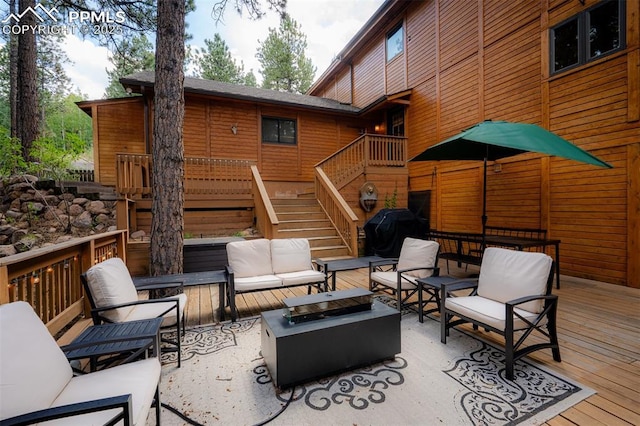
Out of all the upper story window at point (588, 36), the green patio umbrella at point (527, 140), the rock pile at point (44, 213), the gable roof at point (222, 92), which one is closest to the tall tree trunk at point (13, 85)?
the rock pile at point (44, 213)

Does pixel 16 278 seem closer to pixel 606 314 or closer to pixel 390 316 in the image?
pixel 390 316

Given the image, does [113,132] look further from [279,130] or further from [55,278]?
[55,278]

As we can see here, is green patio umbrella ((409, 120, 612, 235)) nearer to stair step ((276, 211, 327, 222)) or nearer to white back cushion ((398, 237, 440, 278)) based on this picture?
white back cushion ((398, 237, 440, 278))

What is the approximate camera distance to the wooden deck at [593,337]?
1944mm

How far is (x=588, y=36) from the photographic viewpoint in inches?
203

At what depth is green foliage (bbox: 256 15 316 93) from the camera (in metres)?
18.6

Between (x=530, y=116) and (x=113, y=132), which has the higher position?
(x=113, y=132)

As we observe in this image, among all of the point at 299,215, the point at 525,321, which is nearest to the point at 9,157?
the point at 299,215

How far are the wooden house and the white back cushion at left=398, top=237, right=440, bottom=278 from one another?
250 centimetres

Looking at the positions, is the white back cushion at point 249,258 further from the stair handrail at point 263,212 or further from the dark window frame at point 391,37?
the dark window frame at point 391,37

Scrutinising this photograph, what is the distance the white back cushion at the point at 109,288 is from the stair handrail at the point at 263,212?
3.46 m

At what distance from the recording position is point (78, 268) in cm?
331

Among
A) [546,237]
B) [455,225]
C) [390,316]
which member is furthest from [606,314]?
[455,225]

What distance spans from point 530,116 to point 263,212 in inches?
254
